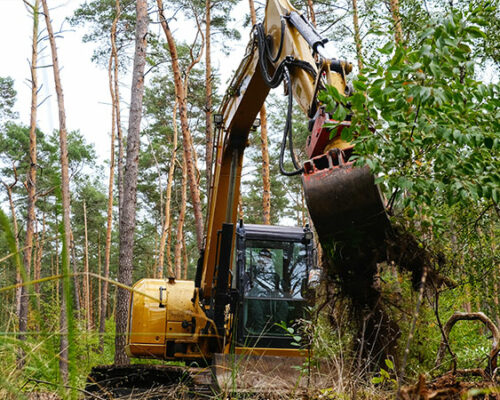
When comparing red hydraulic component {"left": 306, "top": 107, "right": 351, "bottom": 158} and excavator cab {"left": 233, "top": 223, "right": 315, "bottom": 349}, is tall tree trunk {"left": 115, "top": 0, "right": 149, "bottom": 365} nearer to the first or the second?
excavator cab {"left": 233, "top": 223, "right": 315, "bottom": 349}

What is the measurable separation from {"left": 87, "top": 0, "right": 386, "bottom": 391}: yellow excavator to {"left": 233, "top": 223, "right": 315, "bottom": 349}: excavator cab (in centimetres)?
1

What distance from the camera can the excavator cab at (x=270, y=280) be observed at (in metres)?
6.38

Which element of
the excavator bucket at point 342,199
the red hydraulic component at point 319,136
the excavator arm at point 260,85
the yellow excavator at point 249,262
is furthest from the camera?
the yellow excavator at point 249,262

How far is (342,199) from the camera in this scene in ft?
11.0

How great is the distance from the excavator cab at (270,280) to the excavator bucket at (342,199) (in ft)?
9.35

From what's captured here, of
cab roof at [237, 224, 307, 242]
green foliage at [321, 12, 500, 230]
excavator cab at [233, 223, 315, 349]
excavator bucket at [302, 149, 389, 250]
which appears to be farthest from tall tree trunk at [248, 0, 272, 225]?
green foliage at [321, 12, 500, 230]

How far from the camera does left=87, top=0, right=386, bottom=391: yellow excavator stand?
414cm

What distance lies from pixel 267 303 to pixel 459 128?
→ 4.37 m

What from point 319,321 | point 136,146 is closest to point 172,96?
point 136,146

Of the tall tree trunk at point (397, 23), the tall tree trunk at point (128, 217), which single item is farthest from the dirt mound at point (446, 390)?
the tall tree trunk at point (128, 217)

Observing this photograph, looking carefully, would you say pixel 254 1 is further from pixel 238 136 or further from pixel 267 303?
pixel 267 303

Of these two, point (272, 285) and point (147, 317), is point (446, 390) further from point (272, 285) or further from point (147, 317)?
point (147, 317)

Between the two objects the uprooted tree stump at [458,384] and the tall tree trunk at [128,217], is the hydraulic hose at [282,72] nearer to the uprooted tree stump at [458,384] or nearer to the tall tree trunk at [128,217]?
the uprooted tree stump at [458,384]

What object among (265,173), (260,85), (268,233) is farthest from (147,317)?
(265,173)
